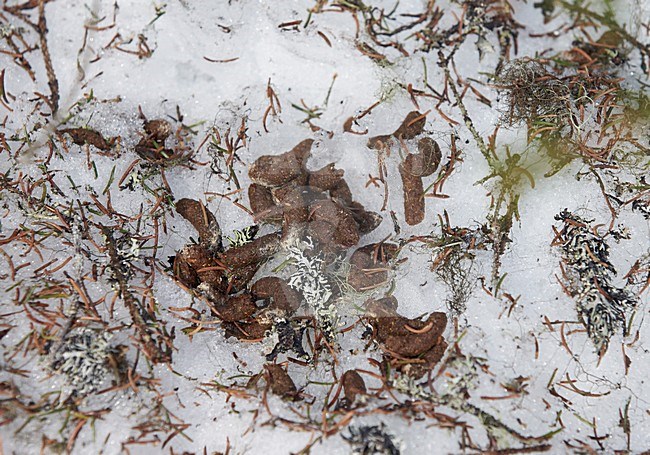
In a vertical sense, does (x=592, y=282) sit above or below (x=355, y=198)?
below

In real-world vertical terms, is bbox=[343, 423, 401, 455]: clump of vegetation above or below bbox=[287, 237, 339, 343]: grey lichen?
below

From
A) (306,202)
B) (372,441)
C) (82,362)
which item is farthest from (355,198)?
(82,362)

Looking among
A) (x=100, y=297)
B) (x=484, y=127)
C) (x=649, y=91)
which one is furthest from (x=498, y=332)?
(x=100, y=297)

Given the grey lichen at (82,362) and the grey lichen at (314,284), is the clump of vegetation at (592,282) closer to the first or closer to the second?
the grey lichen at (314,284)

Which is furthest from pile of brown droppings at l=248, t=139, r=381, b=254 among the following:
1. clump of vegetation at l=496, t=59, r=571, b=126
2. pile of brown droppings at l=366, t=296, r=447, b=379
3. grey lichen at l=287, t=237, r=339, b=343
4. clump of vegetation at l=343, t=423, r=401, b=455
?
clump of vegetation at l=496, t=59, r=571, b=126

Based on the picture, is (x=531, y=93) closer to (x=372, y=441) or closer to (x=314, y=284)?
(x=314, y=284)

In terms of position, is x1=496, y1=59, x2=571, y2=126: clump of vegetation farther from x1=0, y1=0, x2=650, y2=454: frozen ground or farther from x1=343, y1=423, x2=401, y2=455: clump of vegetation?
x1=343, y1=423, x2=401, y2=455: clump of vegetation

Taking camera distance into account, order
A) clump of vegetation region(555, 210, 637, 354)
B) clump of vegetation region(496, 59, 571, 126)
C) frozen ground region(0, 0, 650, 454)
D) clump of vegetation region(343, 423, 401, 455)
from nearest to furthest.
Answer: clump of vegetation region(343, 423, 401, 455) → frozen ground region(0, 0, 650, 454) → clump of vegetation region(555, 210, 637, 354) → clump of vegetation region(496, 59, 571, 126)

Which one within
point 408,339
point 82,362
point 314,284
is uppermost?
point 314,284

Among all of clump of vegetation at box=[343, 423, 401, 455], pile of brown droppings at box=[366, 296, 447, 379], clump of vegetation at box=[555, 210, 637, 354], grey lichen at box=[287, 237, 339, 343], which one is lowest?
clump of vegetation at box=[343, 423, 401, 455]
